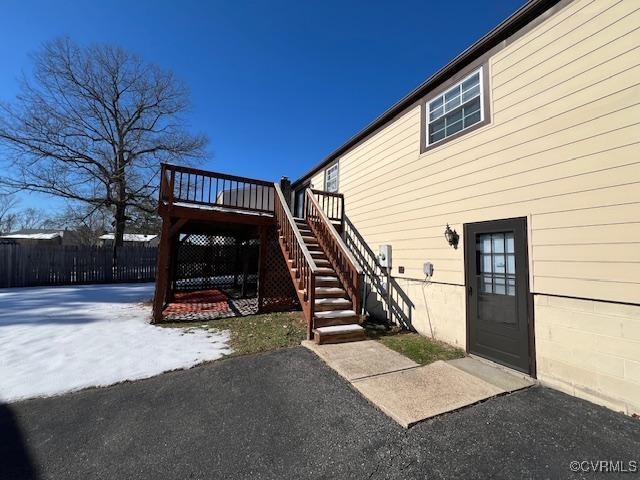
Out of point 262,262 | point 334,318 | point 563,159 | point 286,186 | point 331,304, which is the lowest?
point 334,318

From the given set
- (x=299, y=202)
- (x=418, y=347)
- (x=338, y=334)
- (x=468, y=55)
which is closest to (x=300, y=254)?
(x=338, y=334)

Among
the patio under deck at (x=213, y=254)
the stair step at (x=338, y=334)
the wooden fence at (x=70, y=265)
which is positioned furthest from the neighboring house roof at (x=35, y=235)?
the stair step at (x=338, y=334)

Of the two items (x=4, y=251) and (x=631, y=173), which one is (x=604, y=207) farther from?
(x=4, y=251)

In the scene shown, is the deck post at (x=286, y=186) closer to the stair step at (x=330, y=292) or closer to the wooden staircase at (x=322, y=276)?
the wooden staircase at (x=322, y=276)

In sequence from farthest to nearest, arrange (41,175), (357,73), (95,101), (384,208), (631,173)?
(95,101)
(41,175)
(357,73)
(384,208)
(631,173)

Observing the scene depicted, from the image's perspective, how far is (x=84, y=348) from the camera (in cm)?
435

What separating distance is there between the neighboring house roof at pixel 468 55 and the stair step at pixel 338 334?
Answer: 4.42 metres

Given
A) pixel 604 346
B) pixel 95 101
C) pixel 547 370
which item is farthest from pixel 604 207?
pixel 95 101

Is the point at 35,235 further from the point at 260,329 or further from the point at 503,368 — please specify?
the point at 503,368

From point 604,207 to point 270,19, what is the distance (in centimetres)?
848

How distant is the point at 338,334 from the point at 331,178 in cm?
560

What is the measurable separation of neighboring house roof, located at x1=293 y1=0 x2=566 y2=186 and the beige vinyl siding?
207 mm

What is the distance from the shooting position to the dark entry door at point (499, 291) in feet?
11.7

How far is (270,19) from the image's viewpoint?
777 centimetres
